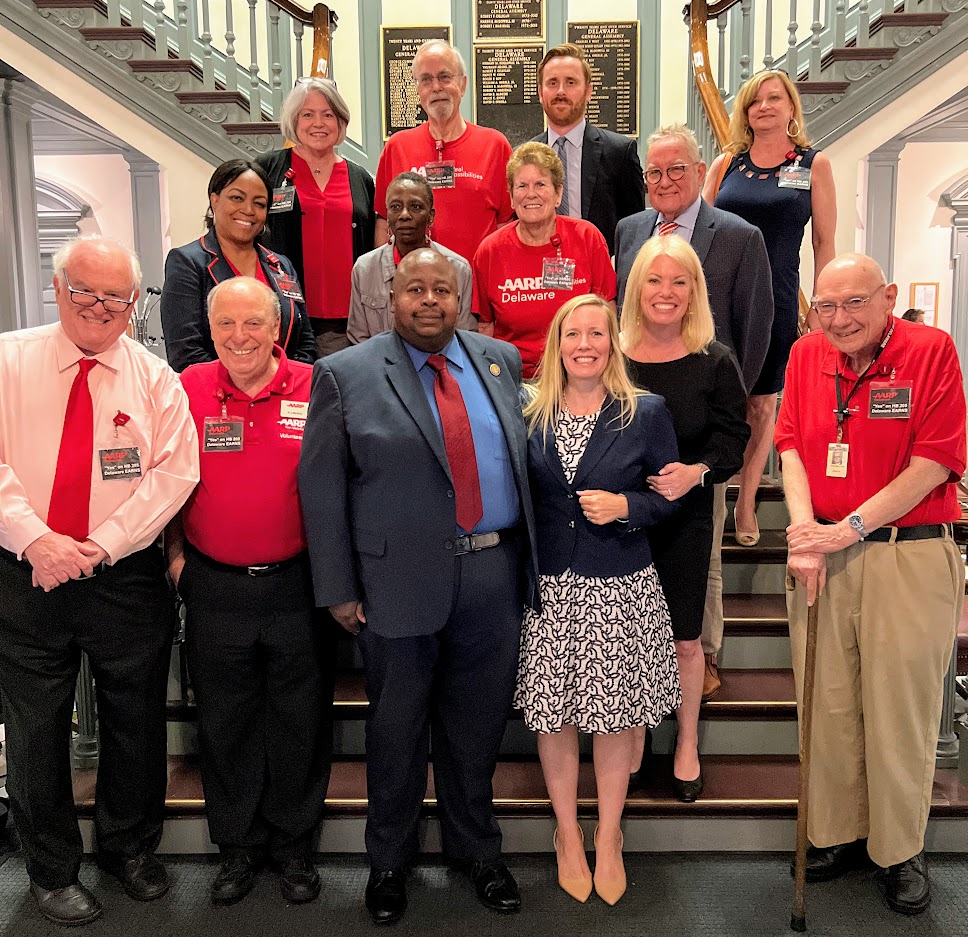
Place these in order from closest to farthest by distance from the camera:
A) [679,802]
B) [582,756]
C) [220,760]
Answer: [220,760] → [679,802] → [582,756]

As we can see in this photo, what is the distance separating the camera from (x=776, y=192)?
3275 mm

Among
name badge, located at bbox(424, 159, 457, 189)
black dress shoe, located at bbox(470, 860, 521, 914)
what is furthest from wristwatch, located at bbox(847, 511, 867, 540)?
name badge, located at bbox(424, 159, 457, 189)

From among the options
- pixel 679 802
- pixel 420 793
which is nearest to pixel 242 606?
pixel 420 793

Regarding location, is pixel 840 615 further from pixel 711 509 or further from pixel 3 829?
pixel 3 829

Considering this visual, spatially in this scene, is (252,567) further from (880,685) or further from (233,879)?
(880,685)

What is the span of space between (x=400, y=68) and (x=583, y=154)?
14.6 feet

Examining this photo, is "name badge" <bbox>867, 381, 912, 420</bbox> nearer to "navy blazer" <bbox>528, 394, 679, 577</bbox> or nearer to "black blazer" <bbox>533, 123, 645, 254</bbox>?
"navy blazer" <bbox>528, 394, 679, 577</bbox>

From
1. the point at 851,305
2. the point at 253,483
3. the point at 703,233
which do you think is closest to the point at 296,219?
the point at 253,483

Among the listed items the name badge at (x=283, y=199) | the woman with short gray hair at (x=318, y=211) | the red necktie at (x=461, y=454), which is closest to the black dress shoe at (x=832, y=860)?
the red necktie at (x=461, y=454)

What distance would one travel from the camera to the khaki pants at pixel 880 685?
2.36 m

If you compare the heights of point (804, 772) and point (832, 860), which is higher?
point (804, 772)

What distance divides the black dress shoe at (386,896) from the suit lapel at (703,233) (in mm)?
2054

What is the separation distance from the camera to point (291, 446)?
2396 millimetres

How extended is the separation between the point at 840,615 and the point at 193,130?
4.78 m
